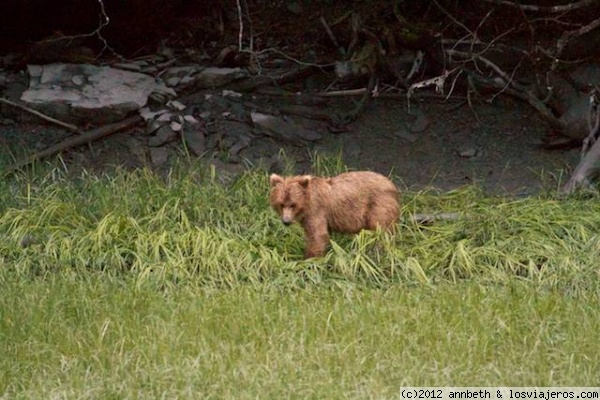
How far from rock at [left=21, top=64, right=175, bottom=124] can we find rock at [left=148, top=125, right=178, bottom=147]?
0.36 meters

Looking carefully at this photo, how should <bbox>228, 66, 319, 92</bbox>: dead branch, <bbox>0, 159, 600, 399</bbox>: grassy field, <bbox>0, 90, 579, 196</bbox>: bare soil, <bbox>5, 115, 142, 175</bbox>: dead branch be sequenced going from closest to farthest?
<bbox>0, 159, 600, 399</bbox>: grassy field, <bbox>0, 90, 579, 196</bbox>: bare soil, <bbox>5, 115, 142, 175</bbox>: dead branch, <bbox>228, 66, 319, 92</bbox>: dead branch

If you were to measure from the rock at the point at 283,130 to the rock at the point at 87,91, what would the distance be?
38.9 inches

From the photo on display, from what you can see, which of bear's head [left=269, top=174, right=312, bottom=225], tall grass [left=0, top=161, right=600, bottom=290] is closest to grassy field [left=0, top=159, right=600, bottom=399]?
tall grass [left=0, top=161, right=600, bottom=290]

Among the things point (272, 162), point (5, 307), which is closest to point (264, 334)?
point (5, 307)

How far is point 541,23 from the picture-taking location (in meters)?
11.0

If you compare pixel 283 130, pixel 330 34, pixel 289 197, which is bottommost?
pixel 283 130

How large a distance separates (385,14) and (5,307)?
5.77 metres

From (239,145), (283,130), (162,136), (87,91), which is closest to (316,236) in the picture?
(239,145)

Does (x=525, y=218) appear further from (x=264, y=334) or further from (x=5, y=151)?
(x=5, y=151)

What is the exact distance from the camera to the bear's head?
7.31 m

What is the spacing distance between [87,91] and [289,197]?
3.89 m

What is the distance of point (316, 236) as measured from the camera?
7457 mm

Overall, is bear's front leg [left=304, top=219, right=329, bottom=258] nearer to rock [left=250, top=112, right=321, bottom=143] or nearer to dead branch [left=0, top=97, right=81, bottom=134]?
rock [left=250, top=112, right=321, bottom=143]

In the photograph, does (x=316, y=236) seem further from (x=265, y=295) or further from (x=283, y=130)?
(x=283, y=130)
